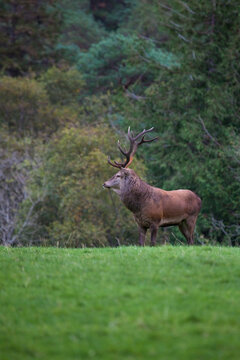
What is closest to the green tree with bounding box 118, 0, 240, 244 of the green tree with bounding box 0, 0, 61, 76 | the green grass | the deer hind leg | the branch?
the branch

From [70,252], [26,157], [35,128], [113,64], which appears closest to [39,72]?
[113,64]

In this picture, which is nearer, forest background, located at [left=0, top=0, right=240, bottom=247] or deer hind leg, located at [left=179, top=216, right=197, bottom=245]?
deer hind leg, located at [left=179, top=216, right=197, bottom=245]

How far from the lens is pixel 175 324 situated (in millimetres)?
5871

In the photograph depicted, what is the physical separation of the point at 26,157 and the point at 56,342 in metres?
25.4

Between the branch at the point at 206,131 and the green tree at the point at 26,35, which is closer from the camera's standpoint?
the branch at the point at 206,131

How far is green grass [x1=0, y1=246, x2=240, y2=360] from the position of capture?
5344 mm

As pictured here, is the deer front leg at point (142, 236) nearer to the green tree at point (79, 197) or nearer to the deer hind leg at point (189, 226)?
the deer hind leg at point (189, 226)

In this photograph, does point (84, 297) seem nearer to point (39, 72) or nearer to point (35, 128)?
point (35, 128)

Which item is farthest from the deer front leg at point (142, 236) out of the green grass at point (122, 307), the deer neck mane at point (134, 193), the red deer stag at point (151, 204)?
the green grass at point (122, 307)

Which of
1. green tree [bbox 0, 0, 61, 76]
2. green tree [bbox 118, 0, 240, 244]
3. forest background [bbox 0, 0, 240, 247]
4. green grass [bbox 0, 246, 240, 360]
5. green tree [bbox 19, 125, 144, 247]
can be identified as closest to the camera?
green grass [bbox 0, 246, 240, 360]

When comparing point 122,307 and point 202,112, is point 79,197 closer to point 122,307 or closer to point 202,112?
point 202,112

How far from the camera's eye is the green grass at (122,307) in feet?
17.5

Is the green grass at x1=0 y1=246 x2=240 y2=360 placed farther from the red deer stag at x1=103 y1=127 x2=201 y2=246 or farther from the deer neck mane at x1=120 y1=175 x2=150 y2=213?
the deer neck mane at x1=120 y1=175 x2=150 y2=213

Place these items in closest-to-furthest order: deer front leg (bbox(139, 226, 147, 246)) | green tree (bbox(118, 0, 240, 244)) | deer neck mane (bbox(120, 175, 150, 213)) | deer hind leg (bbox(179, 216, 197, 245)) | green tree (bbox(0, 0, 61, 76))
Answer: deer front leg (bbox(139, 226, 147, 246)) → deer neck mane (bbox(120, 175, 150, 213)) → deer hind leg (bbox(179, 216, 197, 245)) → green tree (bbox(118, 0, 240, 244)) → green tree (bbox(0, 0, 61, 76))
